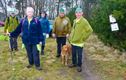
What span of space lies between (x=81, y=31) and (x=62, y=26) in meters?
1.23

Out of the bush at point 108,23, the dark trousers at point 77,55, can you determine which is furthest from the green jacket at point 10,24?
the dark trousers at point 77,55

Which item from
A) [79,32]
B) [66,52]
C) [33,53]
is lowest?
[66,52]

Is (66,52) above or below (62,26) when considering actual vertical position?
below

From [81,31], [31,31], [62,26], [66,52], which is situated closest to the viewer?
[31,31]

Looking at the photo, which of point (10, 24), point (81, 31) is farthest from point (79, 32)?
point (10, 24)

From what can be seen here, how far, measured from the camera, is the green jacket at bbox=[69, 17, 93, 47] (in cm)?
945

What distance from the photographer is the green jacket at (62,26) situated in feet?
34.7

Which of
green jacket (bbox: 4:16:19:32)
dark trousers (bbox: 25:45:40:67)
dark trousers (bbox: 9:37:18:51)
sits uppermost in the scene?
green jacket (bbox: 4:16:19:32)

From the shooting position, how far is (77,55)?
9.84m

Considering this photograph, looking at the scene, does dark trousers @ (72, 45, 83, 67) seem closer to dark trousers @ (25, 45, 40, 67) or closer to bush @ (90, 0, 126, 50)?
dark trousers @ (25, 45, 40, 67)

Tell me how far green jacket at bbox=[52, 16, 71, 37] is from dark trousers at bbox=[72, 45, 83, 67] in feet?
3.34

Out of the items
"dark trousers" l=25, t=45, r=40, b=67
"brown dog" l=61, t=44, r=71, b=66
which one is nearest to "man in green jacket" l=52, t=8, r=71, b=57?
"brown dog" l=61, t=44, r=71, b=66

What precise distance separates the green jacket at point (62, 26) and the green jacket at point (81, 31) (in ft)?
3.32

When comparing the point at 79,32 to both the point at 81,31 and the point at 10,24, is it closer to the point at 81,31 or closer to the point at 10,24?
the point at 81,31
